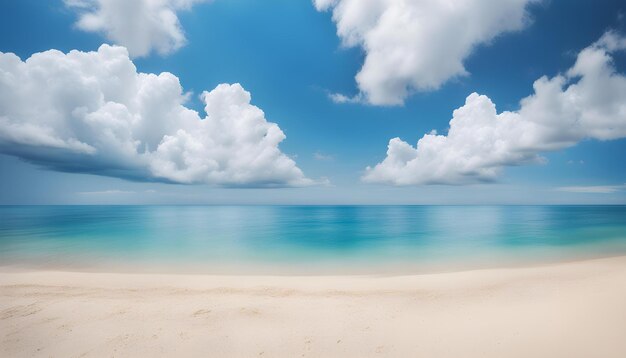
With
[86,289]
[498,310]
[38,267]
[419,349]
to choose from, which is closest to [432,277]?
[498,310]

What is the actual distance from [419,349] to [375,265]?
44.4 ft

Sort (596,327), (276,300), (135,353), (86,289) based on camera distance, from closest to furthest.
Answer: (135,353) → (596,327) → (276,300) → (86,289)

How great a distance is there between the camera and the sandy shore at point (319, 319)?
23.6ft

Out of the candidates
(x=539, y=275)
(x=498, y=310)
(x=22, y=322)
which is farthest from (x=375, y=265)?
(x=22, y=322)

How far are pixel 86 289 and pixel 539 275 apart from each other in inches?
832

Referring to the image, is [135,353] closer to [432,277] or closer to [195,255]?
[432,277]

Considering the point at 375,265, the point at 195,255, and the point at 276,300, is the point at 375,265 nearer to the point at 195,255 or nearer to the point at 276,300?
the point at 276,300

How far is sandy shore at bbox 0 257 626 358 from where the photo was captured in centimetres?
Answer: 719

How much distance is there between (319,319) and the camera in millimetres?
8820

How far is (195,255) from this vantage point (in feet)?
78.3

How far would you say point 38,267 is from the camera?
18.9 m

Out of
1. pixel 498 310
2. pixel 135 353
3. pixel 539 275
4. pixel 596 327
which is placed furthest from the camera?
pixel 539 275

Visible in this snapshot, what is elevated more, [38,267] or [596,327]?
[596,327]

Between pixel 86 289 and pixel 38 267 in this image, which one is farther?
pixel 38 267
